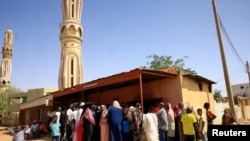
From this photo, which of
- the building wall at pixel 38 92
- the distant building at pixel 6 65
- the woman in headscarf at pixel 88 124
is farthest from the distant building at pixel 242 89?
the distant building at pixel 6 65

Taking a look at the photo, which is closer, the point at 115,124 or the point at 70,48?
the point at 115,124

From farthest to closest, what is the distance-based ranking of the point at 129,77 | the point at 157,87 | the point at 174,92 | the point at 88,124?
1. the point at 157,87
2. the point at 174,92
3. the point at 129,77
4. the point at 88,124

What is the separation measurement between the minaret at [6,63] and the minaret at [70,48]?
19.3m

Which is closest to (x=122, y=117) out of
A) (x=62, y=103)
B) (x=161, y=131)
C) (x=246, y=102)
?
(x=161, y=131)

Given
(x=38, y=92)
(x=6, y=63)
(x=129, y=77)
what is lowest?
(x=129, y=77)

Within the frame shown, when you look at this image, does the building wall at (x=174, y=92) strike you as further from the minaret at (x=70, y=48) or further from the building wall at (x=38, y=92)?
the building wall at (x=38, y=92)

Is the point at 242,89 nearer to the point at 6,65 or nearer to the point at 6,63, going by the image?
the point at 6,65

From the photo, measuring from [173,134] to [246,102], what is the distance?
783 inches

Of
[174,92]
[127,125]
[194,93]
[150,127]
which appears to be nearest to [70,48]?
[194,93]

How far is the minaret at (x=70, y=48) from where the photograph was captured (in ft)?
88.3

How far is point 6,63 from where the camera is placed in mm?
42406

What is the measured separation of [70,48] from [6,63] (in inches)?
833

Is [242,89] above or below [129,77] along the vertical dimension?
above

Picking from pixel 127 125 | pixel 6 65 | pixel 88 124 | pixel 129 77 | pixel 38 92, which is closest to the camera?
pixel 88 124
